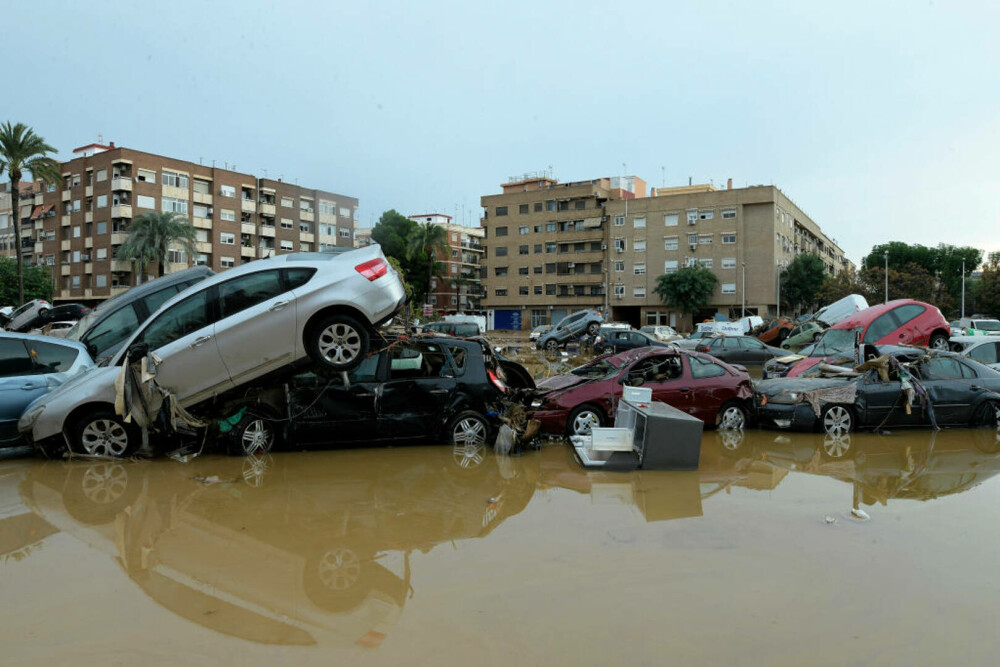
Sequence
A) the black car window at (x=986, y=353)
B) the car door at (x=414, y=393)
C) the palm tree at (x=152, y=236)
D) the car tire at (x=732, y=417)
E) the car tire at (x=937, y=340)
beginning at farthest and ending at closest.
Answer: the palm tree at (x=152, y=236), the car tire at (x=937, y=340), the black car window at (x=986, y=353), the car tire at (x=732, y=417), the car door at (x=414, y=393)

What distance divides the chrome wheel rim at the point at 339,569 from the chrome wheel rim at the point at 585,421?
4999mm

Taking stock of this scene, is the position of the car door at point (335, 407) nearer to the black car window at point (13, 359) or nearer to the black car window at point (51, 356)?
the black car window at point (51, 356)

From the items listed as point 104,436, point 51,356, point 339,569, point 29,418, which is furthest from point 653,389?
point 51,356

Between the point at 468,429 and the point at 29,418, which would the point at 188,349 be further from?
the point at 468,429

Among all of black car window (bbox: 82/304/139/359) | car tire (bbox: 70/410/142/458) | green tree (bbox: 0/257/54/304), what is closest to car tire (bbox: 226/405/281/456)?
car tire (bbox: 70/410/142/458)

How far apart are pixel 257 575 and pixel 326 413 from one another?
3.76m

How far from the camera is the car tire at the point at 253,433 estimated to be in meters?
8.05

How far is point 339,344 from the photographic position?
7.60 m

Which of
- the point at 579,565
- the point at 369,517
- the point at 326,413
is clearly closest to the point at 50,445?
the point at 326,413

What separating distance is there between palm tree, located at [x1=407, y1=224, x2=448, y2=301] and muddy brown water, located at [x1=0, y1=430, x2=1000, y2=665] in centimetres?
6226

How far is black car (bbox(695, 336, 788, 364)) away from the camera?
2191cm

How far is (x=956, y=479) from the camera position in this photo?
24.4 feet

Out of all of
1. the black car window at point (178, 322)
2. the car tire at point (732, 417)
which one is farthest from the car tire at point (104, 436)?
the car tire at point (732, 417)

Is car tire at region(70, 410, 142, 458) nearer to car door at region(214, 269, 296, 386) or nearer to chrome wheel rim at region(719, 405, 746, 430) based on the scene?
car door at region(214, 269, 296, 386)
